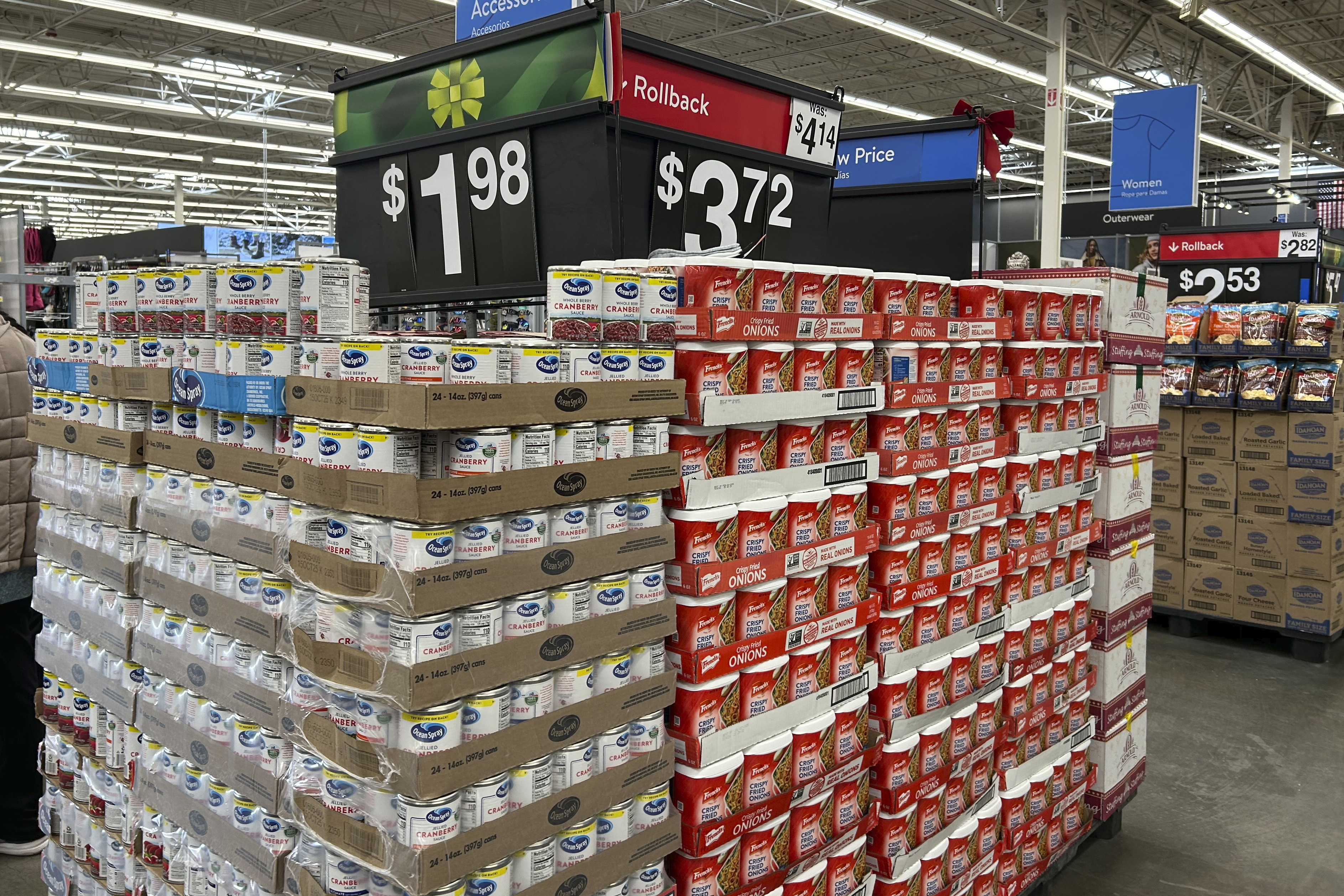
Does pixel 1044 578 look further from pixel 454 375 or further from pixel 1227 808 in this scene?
pixel 454 375

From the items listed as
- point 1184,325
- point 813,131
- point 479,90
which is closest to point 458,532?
point 479,90

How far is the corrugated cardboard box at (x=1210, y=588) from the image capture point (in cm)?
695

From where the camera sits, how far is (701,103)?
299 cm

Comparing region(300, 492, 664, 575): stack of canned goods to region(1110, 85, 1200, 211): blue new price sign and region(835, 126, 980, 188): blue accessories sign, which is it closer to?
region(835, 126, 980, 188): blue accessories sign

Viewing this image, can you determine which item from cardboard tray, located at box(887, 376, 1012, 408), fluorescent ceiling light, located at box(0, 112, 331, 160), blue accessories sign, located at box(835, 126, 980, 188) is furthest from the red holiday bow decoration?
fluorescent ceiling light, located at box(0, 112, 331, 160)

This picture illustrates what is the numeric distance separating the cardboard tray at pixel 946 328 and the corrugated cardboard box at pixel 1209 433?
4385 millimetres

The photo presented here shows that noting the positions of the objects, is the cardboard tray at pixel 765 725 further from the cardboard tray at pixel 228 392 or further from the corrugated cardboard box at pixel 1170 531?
the corrugated cardboard box at pixel 1170 531

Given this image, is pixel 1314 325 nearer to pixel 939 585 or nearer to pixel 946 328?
pixel 946 328

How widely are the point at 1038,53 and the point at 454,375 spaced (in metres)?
17.2

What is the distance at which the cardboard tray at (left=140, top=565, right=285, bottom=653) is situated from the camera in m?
2.11

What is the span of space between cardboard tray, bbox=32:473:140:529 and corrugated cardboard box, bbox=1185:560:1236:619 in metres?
6.71

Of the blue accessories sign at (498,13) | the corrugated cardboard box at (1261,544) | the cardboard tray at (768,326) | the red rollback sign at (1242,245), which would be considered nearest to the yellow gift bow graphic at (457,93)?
the blue accessories sign at (498,13)

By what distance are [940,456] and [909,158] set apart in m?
1.79

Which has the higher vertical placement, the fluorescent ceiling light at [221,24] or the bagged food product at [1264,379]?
the fluorescent ceiling light at [221,24]
